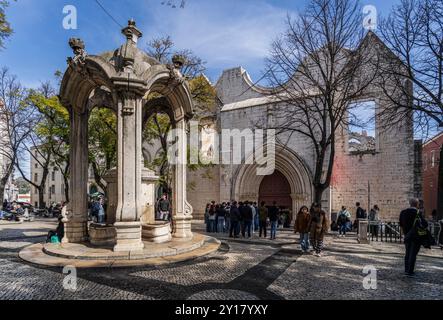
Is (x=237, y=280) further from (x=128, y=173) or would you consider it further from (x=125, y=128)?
(x=125, y=128)

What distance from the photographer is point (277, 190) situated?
20109 mm

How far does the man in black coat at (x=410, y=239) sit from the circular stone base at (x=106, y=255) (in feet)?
15.5

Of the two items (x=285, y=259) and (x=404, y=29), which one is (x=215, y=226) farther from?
(x=404, y=29)

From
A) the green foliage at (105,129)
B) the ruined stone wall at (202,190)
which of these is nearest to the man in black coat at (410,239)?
the green foliage at (105,129)

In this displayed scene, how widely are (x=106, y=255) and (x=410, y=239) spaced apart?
6812 millimetres

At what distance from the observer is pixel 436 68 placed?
10961 millimetres

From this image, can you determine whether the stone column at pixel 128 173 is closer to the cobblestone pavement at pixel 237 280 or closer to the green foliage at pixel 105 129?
the cobblestone pavement at pixel 237 280

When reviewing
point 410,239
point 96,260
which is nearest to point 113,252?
point 96,260

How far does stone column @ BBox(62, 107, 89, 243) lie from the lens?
9062mm

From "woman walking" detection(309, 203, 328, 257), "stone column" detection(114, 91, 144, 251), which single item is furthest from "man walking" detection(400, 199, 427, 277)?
"stone column" detection(114, 91, 144, 251)

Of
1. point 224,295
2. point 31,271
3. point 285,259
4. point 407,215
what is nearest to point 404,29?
point 407,215

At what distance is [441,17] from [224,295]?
12054 millimetres

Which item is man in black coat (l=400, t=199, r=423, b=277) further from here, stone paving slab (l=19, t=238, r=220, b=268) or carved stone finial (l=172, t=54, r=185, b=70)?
carved stone finial (l=172, t=54, r=185, b=70)
